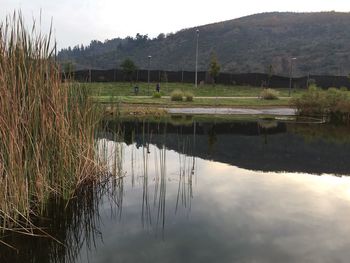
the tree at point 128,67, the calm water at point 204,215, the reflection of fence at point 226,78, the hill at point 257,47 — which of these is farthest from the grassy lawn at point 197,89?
the hill at point 257,47

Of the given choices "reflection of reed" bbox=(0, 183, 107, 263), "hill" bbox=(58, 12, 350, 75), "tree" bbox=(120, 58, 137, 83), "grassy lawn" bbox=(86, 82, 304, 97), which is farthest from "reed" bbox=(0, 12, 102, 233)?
"hill" bbox=(58, 12, 350, 75)

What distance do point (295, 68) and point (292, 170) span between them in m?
64.0

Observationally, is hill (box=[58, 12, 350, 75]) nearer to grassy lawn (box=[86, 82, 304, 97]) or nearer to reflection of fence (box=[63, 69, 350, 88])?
reflection of fence (box=[63, 69, 350, 88])

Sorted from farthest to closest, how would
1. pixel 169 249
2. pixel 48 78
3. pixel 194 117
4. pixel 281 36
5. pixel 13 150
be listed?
Answer: pixel 281 36
pixel 194 117
pixel 48 78
pixel 169 249
pixel 13 150

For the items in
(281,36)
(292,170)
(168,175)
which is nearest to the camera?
(168,175)

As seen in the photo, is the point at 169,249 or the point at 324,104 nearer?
the point at 169,249

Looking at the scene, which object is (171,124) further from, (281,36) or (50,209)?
(281,36)

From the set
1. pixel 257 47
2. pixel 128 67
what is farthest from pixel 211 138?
pixel 257 47

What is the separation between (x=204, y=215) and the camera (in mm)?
6582

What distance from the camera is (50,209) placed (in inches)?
235

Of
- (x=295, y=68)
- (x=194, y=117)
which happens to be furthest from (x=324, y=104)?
(x=295, y=68)

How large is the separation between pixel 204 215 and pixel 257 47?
85.8 metres

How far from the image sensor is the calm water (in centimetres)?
523

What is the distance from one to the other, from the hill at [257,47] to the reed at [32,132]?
62504mm
